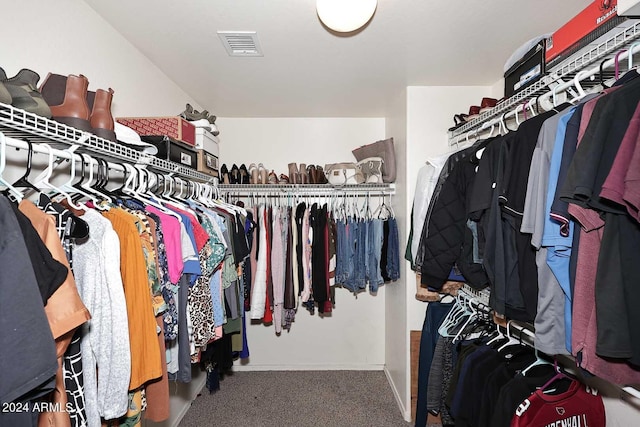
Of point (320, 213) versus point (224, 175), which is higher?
point (224, 175)

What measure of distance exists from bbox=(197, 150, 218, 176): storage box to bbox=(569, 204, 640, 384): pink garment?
1977 millimetres

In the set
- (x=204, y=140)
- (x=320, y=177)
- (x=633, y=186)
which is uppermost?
(x=204, y=140)

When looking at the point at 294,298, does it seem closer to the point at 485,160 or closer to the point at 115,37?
the point at 485,160

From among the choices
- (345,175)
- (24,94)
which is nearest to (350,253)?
(345,175)

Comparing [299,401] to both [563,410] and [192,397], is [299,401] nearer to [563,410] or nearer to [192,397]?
[192,397]

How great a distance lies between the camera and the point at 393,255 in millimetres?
2604

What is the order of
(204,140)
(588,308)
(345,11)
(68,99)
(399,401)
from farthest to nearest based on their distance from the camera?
(399,401) → (204,140) → (345,11) → (68,99) → (588,308)

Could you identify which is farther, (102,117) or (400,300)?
(400,300)

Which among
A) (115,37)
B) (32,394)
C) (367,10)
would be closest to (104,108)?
(115,37)

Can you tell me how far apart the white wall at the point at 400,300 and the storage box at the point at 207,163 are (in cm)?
145

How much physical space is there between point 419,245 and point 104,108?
1.78 m

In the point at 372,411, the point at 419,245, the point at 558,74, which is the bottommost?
the point at 372,411

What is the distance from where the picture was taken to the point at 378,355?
316 cm

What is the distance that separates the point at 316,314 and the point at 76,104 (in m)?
2.63
